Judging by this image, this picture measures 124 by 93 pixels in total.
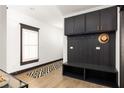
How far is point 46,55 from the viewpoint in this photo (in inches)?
227

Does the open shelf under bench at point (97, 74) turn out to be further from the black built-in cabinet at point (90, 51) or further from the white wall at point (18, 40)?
the white wall at point (18, 40)

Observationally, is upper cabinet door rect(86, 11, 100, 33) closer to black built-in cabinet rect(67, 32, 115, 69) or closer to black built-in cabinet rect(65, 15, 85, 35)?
black built-in cabinet rect(65, 15, 85, 35)

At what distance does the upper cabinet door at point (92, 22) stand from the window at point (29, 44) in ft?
8.66

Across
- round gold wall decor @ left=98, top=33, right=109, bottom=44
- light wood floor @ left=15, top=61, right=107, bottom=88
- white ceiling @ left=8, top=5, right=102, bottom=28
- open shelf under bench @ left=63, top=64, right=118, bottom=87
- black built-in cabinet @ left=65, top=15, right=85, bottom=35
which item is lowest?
light wood floor @ left=15, top=61, right=107, bottom=88

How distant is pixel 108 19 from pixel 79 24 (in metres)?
0.93

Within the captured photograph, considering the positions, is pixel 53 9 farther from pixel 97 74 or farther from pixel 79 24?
pixel 97 74

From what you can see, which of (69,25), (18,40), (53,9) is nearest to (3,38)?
(18,40)

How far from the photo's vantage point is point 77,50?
359cm

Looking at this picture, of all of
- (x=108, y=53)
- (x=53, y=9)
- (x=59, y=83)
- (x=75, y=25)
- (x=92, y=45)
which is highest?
(x=53, y=9)

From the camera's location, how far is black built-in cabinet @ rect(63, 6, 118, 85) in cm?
274

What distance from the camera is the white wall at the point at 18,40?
137 inches

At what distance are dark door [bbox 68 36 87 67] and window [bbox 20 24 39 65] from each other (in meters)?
1.90

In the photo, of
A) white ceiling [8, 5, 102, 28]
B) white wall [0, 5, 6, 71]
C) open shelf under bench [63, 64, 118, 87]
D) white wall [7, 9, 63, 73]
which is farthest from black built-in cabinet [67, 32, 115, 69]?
white wall [0, 5, 6, 71]
